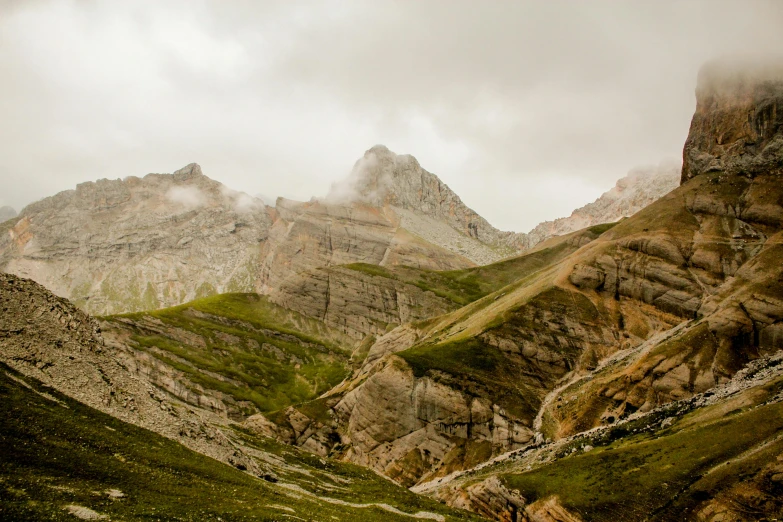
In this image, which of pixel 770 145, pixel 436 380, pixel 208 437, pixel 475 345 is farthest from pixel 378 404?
pixel 770 145

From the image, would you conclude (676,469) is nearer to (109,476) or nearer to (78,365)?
(109,476)

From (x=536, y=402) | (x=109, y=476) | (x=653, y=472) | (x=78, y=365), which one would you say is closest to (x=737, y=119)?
(x=536, y=402)

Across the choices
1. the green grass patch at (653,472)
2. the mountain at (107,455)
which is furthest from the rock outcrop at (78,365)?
the green grass patch at (653,472)

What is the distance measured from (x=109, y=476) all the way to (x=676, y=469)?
211 ft

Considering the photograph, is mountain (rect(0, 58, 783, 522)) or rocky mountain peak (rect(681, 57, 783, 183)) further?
rocky mountain peak (rect(681, 57, 783, 183))

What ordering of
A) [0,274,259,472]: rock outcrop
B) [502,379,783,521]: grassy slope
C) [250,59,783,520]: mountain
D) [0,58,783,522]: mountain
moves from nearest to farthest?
[0,58,783,522]: mountain
[0,274,259,472]: rock outcrop
[502,379,783,521]: grassy slope
[250,59,783,520]: mountain

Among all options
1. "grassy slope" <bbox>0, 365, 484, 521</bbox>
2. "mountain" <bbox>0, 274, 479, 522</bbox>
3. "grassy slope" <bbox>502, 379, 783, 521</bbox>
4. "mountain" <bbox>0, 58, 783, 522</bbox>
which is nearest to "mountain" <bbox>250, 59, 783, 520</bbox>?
"mountain" <bbox>0, 58, 783, 522</bbox>

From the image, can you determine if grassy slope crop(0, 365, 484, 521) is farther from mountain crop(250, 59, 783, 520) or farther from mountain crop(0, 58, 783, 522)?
mountain crop(250, 59, 783, 520)

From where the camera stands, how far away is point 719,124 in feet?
593

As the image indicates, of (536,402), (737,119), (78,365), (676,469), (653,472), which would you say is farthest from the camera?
(737,119)

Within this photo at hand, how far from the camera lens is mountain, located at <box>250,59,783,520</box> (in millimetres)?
117438

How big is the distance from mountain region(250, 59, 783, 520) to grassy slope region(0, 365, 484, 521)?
168 ft

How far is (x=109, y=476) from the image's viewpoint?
39.7 metres

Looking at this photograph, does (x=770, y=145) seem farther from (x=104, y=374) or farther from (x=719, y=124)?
(x=104, y=374)
